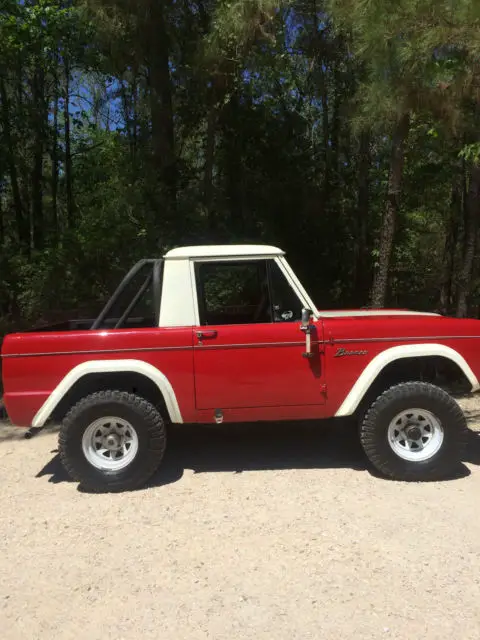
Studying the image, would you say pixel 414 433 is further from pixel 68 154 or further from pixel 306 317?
pixel 68 154

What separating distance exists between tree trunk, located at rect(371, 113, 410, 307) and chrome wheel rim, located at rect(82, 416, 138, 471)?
5193mm

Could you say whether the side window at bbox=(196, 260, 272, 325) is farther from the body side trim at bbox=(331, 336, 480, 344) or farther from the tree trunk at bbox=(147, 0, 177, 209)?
the tree trunk at bbox=(147, 0, 177, 209)

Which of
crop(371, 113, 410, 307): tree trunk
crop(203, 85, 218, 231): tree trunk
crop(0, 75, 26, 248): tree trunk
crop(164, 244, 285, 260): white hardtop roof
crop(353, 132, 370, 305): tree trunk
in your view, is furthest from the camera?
crop(0, 75, 26, 248): tree trunk

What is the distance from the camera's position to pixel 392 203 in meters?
8.22

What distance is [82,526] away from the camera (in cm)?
380

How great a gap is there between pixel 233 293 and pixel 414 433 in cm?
226

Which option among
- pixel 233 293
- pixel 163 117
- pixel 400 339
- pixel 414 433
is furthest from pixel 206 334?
pixel 163 117

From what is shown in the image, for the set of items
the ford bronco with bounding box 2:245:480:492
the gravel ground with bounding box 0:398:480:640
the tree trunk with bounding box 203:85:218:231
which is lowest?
the gravel ground with bounding box 0:398:480:640

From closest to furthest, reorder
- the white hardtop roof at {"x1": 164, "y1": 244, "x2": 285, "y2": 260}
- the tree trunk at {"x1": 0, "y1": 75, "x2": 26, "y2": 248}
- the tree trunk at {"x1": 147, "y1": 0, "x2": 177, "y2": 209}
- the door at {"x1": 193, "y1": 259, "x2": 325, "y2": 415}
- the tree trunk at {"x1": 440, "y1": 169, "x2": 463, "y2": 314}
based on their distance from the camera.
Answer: the door at {"x1": 193, "y1": 259, "x2": 325, "y2": 415} → the white hardtop roof at {"x1": 164, "y1": 244, "x2": 285, "y2": 260} → the tree trunk at {"x1": 147, "y1": 0, "x2": 177, "y2": 209} → the tree trunk at {"x1": 440, "y1": 169, "x2": 463, "y2": 314} → the tree trunk at {"x1": 0, "y1": 75, "x2": 26, "y2": 248}

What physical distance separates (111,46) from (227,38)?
2.75 m

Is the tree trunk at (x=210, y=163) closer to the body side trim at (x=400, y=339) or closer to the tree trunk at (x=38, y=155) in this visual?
the tree trunk at (x=38, y=155)

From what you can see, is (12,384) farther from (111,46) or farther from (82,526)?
(111,46)

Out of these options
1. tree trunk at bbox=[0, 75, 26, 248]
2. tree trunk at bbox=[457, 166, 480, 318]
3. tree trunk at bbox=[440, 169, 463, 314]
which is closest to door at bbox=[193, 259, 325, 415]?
tree trunk at bbox=[457, 166, 480, 318]

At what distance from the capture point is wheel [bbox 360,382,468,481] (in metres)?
4.40
